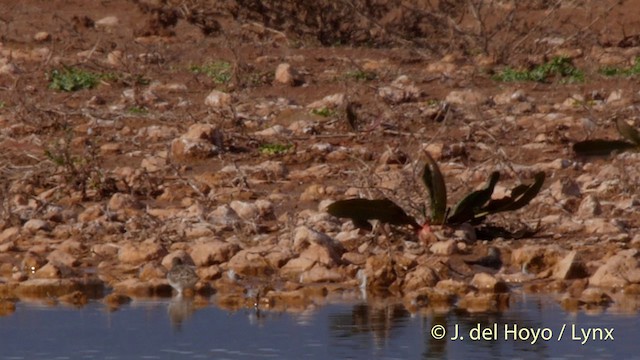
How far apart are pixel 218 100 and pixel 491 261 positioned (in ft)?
12.9

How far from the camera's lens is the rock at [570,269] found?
621 cm

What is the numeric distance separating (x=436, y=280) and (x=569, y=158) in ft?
8.95

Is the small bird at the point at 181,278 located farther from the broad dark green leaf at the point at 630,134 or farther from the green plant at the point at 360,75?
the green plant at the point at 360,75

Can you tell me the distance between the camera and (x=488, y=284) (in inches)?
237

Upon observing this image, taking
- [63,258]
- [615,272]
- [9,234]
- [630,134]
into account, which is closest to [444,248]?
[615,272]

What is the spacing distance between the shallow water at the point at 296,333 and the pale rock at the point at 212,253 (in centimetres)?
64

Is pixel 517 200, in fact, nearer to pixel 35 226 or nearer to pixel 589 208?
pixel 589 208

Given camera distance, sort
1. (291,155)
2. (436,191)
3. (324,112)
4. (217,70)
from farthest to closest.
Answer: (217,70), (324,112), (291,155), (436,191)

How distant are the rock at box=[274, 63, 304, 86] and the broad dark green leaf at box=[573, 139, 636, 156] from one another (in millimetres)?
4027

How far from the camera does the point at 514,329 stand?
17.5 ft

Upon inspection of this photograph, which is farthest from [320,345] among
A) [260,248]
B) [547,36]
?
[547,36]

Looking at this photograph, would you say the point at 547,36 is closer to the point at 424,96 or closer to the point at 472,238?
the point at 424,96

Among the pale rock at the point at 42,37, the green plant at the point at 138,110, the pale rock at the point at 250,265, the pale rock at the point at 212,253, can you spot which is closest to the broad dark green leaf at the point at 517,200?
the pale rock at the point at 250,265

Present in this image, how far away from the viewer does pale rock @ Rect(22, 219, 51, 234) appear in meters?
7.41
